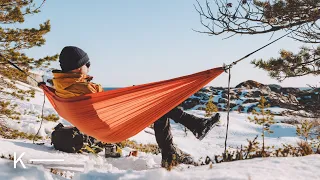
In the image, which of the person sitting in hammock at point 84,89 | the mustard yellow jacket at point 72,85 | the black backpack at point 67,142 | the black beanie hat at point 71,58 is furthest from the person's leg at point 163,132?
the black backpack at point 67,142

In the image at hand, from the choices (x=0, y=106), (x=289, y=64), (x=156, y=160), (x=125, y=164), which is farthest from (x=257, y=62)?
(x=0, y=106)

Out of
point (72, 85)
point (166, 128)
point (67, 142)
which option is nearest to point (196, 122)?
point (166, 128)

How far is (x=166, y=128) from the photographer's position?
3.77 meters

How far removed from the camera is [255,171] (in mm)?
2289

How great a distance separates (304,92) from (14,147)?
5040 mm

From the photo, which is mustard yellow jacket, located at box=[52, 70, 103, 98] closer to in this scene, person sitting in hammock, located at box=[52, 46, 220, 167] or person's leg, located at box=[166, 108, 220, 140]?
person sitting in hammock, located at box=[52, 46, 220, 167]

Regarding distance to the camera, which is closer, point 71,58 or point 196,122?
point 71,58

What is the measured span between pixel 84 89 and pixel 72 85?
143 mm

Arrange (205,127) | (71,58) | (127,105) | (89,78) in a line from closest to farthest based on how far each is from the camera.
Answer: (127,105) → (71,58) → (89,78) → (205,127)

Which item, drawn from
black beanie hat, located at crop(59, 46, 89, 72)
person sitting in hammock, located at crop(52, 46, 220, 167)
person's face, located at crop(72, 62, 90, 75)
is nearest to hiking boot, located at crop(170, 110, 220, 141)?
person sitting in hammock, located at crop(52, 46, 220, 167)

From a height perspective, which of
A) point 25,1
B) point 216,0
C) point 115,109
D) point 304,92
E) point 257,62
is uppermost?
point 25,1

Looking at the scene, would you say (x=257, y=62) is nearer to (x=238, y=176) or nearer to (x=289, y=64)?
(x=289, y=64)

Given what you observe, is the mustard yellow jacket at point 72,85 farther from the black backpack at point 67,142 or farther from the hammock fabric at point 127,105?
the black backpack at point 67,142

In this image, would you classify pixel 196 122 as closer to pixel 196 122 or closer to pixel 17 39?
pixel 196 122
